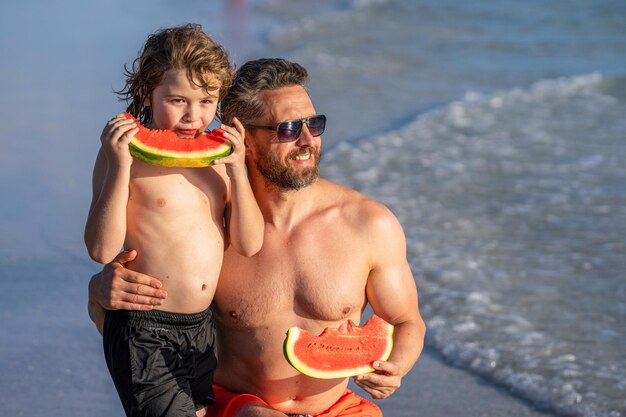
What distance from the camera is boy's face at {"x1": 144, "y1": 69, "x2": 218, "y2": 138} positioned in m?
4.43

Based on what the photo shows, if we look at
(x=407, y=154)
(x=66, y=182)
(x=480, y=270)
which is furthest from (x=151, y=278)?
(x=407, y=154)

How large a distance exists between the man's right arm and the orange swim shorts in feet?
2.06

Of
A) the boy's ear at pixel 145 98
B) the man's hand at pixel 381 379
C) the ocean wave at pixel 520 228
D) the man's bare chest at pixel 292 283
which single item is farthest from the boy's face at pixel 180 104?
the ocean wave at pixel 520 228

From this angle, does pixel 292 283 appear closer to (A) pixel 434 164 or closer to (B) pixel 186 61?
(B) pixel 186 61

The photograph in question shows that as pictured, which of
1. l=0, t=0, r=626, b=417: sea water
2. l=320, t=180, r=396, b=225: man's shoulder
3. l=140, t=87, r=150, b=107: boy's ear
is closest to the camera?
l=140, t=87, r=150, b=107: boy's ear

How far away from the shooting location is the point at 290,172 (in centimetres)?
477

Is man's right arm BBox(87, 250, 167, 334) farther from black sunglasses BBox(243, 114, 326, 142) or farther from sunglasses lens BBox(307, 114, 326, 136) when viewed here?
sunglasses lens BBox(307, 114, 326, 136)

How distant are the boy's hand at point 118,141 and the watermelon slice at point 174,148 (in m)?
0.05

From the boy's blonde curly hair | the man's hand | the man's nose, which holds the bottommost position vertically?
the man's hand

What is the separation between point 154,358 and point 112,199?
2.13ft

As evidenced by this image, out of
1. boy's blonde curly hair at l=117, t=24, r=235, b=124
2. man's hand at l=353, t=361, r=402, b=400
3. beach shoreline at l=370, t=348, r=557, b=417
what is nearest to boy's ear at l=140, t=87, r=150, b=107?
boy's blonde curly hair at l=117, t=24, r=235, b=124

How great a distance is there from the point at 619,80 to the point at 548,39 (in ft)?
8.39

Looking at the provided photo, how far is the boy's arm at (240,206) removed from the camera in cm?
434

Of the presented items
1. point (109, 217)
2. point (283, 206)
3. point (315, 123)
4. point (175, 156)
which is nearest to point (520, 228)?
point (283, 206)
